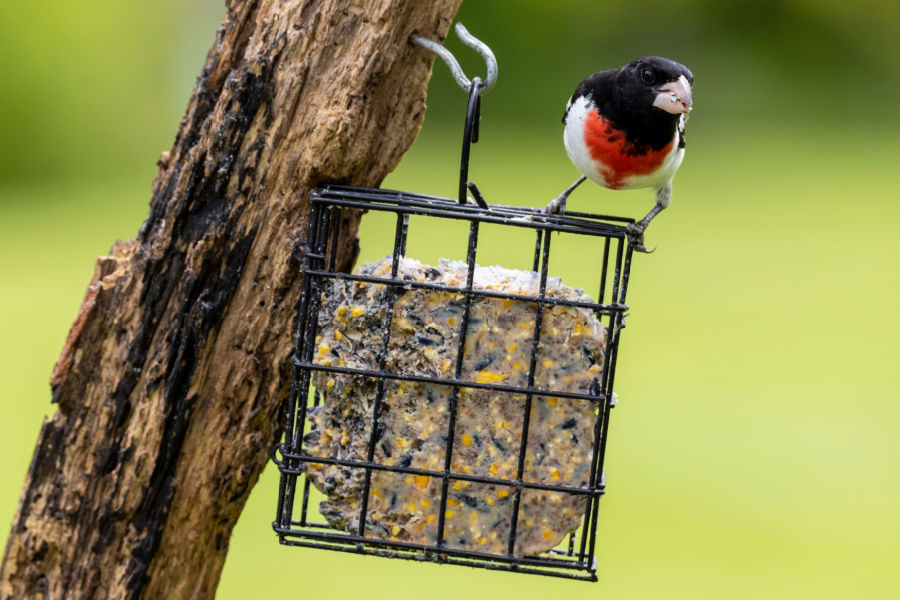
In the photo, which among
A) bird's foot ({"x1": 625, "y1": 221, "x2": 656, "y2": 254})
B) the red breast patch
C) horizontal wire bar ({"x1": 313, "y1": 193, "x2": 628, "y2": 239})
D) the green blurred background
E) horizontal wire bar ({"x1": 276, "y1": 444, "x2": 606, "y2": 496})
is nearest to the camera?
horizontal wire bar ({"x1": 313, "y1": 193, "x2": 628, "y2": 239})

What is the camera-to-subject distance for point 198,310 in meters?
2.02

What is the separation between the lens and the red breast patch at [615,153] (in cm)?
206

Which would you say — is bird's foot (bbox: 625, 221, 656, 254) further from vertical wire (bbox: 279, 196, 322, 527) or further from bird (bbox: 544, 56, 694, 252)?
vertical wire (bbox: 279, 196, 322, 527)

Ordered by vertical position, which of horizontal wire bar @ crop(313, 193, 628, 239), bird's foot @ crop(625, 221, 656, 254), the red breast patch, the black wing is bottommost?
horizontal wire bar @ crop(313, 193, 628, 239)

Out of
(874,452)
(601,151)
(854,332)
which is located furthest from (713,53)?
(601,151)

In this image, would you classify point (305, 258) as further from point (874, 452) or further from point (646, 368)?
point (646, 368)

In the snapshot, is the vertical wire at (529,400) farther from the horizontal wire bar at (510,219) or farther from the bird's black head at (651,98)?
the bird's black head at (651,98)

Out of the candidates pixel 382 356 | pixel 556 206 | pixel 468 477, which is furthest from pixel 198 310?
pixel 556 206

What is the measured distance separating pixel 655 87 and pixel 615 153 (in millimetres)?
148

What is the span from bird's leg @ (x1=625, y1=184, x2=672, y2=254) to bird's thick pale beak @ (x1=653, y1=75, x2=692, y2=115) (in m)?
0.21

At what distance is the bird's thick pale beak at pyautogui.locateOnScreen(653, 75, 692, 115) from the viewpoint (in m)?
1.97

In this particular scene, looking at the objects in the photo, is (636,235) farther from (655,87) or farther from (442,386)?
(442,386)

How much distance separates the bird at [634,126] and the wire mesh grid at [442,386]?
15cm

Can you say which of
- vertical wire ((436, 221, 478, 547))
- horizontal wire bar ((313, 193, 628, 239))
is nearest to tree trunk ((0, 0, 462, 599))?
horizontal wire bar ((313, 193, 628, 239))
